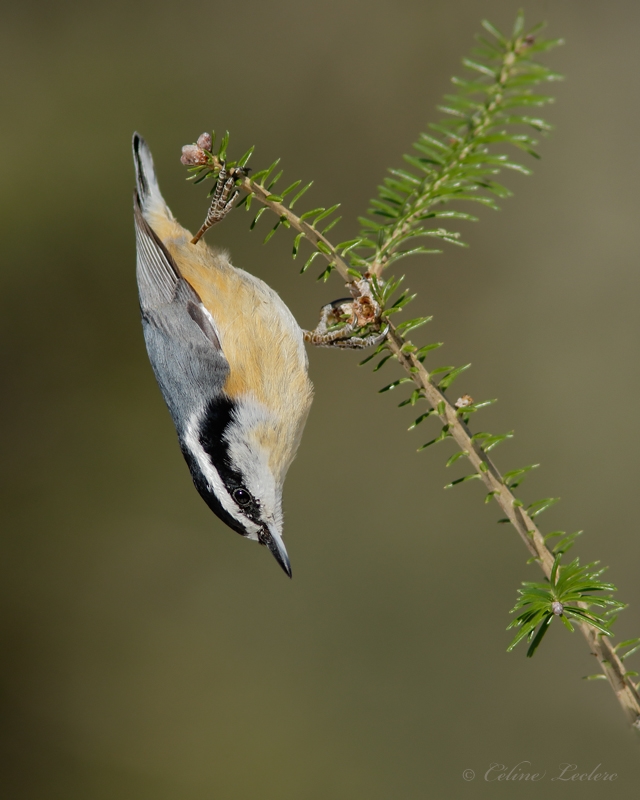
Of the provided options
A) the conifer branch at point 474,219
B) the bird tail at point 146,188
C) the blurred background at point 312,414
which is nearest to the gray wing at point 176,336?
the bird tail at point 146,188

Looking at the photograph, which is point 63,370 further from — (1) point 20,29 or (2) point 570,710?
(2) point 570,710

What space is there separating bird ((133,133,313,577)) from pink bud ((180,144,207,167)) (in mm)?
741

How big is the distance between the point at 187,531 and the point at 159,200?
1737 millimetres

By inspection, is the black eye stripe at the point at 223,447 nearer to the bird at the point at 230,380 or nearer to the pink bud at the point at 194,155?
the bird at the point at 230,380

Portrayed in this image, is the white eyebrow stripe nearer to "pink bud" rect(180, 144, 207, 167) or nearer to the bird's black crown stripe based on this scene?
the bird's black crown stripe

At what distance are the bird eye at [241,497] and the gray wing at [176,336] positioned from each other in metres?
0.26

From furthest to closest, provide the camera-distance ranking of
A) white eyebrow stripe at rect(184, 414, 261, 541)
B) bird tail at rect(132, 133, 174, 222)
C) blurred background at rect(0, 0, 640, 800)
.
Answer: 1. blurred background at rect(0, 0, 640, 800)
2. bird tail at rect(132, 133, 174, 222)
3. white eyebrow stripe at rect(184, 414, 261, 541)

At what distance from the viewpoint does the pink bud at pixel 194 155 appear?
1.08m

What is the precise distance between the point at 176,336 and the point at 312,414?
1.53 metres

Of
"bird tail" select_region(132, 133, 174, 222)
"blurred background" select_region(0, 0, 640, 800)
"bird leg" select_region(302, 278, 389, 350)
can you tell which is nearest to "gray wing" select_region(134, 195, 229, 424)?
"bird tail" select_region(132, 133, 174, 222)

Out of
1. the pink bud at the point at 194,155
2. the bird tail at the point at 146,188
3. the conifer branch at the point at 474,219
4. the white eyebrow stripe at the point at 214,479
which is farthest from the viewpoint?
the bird tail at the point at 146,188

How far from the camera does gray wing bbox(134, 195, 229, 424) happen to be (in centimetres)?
177

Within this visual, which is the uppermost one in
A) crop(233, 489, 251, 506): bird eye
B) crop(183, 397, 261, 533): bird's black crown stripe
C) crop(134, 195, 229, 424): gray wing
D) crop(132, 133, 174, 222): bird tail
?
crop(132, 133, 174, 222): bird tail

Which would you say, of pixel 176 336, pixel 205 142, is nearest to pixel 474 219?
pixel 205 142
